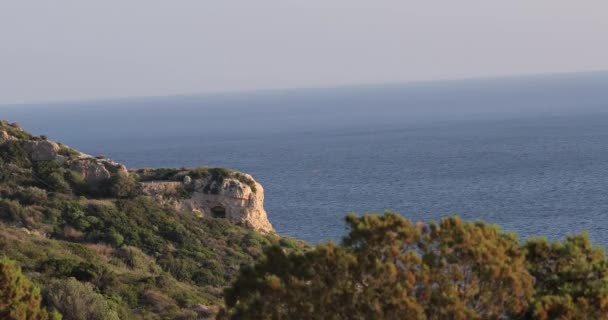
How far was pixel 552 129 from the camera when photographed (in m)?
144

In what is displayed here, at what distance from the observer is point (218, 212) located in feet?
137

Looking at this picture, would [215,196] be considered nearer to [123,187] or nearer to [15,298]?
[123,187]

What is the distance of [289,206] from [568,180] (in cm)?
2821

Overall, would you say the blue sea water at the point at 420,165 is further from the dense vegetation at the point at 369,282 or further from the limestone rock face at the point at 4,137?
the limestone rock face at the point at 4,137

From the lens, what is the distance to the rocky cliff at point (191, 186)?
40.6 m

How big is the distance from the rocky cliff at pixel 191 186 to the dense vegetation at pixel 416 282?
92.2 ft

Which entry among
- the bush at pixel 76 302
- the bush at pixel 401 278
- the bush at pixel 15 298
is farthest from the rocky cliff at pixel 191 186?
the bush at pixel 401 278

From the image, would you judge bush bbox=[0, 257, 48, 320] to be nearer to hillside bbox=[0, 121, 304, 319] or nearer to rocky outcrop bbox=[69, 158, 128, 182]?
hillside bbox=[0, 121, 304, 319]

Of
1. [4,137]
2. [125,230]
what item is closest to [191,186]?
[125,230]

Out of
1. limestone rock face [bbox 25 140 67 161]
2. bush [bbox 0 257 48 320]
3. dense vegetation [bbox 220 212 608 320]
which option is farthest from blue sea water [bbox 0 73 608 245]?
dense vegetation [bbox 220 212 608 320]

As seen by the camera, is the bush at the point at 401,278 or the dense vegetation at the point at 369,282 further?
the dense vegetation at the point at 369,282

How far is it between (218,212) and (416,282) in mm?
29810

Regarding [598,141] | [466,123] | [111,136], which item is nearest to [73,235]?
[598,141]

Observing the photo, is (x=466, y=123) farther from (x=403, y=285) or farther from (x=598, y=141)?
(x=403, y=285)
